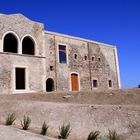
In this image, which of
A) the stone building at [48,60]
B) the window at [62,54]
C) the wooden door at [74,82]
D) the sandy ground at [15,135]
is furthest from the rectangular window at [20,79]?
the sandy ground at [15,135]

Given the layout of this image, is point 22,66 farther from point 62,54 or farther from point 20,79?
point 62,54

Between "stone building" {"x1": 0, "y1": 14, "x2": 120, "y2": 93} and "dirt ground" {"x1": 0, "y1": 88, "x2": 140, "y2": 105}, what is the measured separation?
437cm

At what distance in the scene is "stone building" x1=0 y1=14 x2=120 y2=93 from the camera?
2119 centimetres

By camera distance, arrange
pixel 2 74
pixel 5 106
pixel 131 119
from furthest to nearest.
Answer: pixel 2 74
pixel 5 106
pixel 131 119

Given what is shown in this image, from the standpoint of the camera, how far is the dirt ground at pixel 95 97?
14.8m

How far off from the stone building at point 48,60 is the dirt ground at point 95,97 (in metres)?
4.37

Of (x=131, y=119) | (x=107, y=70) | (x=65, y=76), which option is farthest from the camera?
(x=107, y=70)

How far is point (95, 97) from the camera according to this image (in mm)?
15891

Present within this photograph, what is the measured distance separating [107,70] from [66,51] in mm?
7595

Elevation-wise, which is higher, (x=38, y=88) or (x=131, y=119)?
(x=38, y=88)

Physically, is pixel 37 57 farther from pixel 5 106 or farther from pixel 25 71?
pixel 5 106

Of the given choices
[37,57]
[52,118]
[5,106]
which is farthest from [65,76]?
[52,118]

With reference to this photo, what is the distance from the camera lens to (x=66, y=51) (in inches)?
1055

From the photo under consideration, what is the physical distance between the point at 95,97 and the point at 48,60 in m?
10.3
